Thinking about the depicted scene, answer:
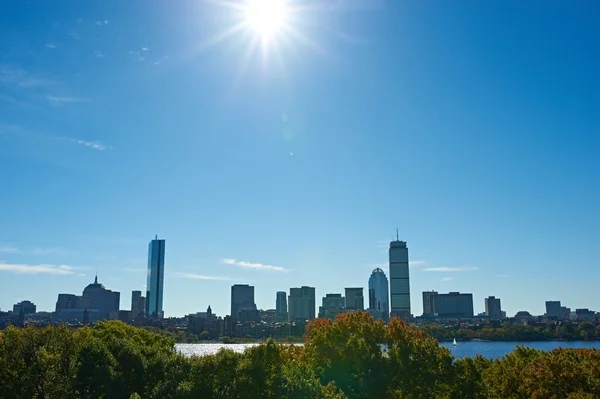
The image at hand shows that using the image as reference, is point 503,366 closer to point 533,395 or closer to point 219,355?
point 533,395

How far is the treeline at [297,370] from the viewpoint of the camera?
35906 millimetres

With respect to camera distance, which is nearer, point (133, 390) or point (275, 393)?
point (275, 393)

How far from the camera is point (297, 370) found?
39000mm

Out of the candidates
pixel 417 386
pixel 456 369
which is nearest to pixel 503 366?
pixel 456 369

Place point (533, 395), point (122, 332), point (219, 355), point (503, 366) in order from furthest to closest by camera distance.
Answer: point (122, 332) → point (503, 366) → point (219, 355) → point (533, 395)

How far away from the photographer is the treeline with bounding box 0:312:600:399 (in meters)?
35.9

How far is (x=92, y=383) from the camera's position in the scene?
36.8 meters

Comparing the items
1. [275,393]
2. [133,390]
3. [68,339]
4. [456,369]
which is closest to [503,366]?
[456,369]

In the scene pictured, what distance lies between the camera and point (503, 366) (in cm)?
4516

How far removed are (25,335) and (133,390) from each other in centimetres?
927

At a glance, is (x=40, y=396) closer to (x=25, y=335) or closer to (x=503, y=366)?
(x=25, y=335)

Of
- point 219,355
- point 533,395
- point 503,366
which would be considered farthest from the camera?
point 503,366

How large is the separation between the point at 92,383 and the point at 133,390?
334 centimetres

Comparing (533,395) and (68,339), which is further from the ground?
(68,339)
